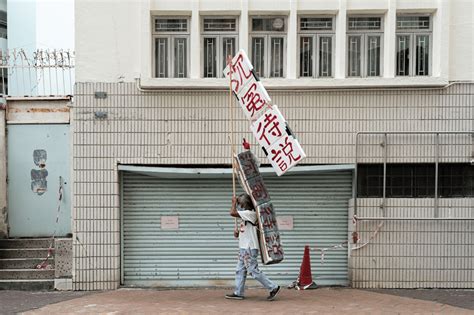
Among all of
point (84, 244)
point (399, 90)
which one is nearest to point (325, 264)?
point (399, 90)

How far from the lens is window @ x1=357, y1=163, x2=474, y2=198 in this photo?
10055 mm

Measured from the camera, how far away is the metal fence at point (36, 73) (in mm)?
11281

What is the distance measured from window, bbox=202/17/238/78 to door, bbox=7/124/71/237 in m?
3.56

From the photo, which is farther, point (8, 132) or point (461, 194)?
point (8, 132)

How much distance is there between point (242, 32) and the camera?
9.84 metres

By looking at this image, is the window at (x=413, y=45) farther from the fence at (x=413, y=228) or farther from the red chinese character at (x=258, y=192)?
the red chinese character at (x=258, y=192)

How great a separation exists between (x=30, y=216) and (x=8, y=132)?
5.91 feet

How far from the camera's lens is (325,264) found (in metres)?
10.3

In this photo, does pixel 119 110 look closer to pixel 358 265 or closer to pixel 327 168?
pixel 327 168

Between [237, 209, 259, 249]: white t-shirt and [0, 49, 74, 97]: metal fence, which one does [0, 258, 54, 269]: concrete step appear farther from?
[237, 209, 259, 249]: white t-shirt

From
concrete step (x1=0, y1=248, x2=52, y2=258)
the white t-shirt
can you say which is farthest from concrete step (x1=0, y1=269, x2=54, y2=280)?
Answer: the white t-shirt

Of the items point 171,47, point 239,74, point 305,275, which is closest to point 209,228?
point 305,275

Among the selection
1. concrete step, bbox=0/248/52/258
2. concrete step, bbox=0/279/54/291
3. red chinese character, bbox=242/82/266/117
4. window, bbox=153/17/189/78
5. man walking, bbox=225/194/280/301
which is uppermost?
window, bbox=153/17/189/78

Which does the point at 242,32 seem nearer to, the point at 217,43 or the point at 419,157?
the point at 217,43
